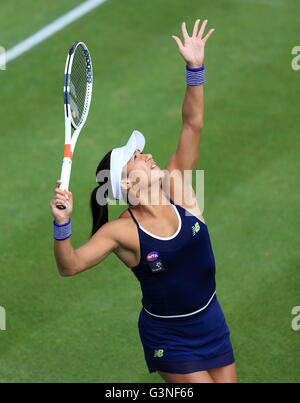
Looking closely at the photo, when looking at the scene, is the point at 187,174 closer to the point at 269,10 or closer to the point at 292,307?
the point at 292,307

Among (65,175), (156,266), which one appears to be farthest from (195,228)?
(65,175)

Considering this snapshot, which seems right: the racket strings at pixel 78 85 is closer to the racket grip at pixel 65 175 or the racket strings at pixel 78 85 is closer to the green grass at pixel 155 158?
the racket grip at pixel 65 175

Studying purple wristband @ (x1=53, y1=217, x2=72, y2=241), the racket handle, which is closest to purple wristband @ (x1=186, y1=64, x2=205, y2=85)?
the racket handle

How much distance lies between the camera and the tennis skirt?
6.39 m

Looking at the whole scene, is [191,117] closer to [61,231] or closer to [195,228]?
[195,228]

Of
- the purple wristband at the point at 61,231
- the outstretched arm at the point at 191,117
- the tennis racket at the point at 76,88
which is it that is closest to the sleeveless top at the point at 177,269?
the outstretched arm at the point at 191,117

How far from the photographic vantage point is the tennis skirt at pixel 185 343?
251 inches

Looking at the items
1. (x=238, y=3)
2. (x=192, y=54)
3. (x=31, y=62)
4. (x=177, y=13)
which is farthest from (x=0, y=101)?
(x=192, y=54)

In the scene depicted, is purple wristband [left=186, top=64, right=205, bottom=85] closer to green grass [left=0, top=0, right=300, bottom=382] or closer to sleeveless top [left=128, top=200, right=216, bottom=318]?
sleeveless top [left=128, top=200, right=216, bottom=318]

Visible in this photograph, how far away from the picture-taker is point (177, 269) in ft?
20.6

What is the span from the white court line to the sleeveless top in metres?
6.97

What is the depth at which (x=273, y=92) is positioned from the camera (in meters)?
11.9

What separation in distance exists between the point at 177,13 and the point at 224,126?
312 centimetres

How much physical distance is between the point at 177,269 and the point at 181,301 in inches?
10.1
